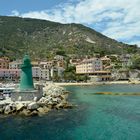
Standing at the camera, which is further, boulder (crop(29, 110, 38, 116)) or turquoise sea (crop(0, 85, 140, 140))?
boulder (crop(29, 110, 38, 116))

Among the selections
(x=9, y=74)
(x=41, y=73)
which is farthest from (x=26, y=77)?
(x=41, y=73)

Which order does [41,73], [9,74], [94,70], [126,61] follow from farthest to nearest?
[126,61] → [94,70] → [41,73] → [9,74]

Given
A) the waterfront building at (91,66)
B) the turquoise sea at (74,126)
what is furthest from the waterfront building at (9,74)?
the turquoise sea at (74,126)

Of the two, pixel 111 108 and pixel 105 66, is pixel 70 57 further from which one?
pixel 111 108

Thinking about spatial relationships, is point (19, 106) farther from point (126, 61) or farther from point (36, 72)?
point (126, 61)

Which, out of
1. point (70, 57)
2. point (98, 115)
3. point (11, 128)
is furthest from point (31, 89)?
point (70, 57)

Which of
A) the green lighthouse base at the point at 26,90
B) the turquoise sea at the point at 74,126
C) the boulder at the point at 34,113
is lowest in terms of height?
the turquoise sea at the point at 74,126

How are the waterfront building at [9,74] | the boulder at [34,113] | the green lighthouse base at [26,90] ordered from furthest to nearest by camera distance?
the waterfront building at [9,74]
the green lighthouse base at [26,90]
the boulder at [34,113]

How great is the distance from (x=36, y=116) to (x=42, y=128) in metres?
6.46

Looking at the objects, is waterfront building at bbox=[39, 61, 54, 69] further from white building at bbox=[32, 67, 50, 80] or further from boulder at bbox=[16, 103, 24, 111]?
boulder at bbox=[16, 103, 24, 111]

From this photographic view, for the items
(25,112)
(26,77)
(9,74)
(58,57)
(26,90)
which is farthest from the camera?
(58,57)

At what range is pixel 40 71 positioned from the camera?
471 ft

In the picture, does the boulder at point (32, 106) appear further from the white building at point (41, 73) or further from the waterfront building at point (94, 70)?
the white building at point (41, 73)

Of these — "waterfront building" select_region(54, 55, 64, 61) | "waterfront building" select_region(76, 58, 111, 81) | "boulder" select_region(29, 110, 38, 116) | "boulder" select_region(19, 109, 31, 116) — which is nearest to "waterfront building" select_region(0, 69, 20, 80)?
"waterfront building" select_region(76, 58, 111, 81)
